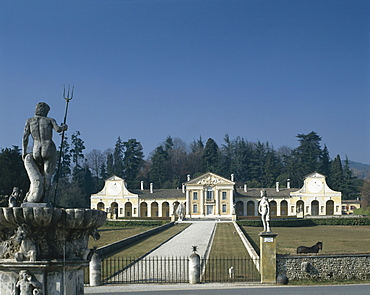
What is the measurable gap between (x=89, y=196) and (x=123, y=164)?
18.3 meters

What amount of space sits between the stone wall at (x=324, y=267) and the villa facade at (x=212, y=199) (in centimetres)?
6270

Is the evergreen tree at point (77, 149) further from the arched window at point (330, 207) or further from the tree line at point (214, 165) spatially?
the arched window at point (330, 207)

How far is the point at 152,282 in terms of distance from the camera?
51.3ft

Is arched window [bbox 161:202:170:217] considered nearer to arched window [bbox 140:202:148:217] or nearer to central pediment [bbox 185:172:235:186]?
arched window [bbox 140:202:148:217]

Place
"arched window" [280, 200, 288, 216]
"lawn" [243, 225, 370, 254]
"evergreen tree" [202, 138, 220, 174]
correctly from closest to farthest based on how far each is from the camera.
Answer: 1. "lawn" [243, 225, 370, 254]
2. "arched window" [280, 200, 288, 216]
3. "evergreen tree" [202, 138, 220, 174]

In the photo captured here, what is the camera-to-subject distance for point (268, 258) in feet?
50.8

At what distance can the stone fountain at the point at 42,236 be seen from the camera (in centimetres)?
562

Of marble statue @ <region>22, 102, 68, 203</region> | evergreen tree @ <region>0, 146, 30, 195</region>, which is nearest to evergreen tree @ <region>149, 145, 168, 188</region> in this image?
evergreen tree @ <region>0, 146, 30, 195</region>

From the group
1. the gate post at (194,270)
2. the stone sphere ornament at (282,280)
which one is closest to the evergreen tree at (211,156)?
the stone sphere ornament at (282,280)

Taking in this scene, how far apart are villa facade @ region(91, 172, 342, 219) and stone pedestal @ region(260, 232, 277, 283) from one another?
2526 inches

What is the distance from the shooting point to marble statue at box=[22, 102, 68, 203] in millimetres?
6016

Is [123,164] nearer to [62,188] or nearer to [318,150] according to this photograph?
[62,188]

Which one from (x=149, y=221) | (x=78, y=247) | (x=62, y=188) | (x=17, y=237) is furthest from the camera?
(x=62, y=188)

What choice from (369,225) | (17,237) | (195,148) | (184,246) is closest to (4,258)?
(17,237)
